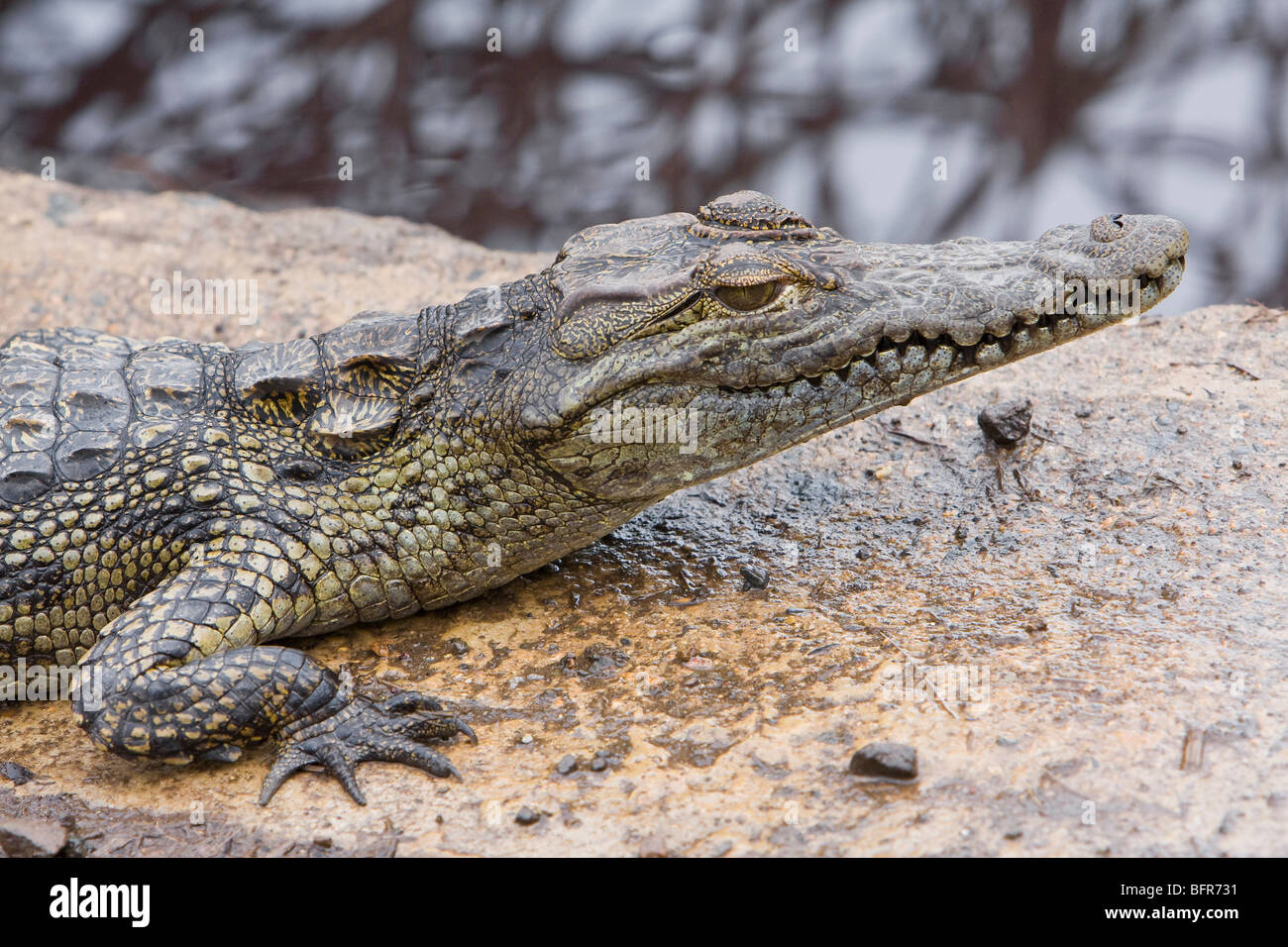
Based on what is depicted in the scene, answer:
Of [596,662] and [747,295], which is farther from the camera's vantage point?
[596,662]

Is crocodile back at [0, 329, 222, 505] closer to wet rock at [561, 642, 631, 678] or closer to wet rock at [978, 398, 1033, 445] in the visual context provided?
wet rock at [561, 642, 631, 678]

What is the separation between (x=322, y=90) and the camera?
28.2 ft

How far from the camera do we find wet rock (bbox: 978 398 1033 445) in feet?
15.6

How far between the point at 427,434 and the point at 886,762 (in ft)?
6.26

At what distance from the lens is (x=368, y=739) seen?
11.6 feet

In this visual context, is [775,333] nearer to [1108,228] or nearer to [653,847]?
[1108,228]

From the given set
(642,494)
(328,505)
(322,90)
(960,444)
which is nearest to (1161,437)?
(960,444)

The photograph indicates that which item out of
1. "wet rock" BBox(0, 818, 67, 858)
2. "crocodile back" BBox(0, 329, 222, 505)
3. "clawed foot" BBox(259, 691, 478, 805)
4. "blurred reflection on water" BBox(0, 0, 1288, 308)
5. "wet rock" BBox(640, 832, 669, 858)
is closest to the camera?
"wet rock" BBox(640, 832, 669, 858)

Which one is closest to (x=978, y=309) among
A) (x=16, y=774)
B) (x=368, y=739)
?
(x=368, y=739)

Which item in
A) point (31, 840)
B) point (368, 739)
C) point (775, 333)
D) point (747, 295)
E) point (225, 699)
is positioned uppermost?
point (747, 295)

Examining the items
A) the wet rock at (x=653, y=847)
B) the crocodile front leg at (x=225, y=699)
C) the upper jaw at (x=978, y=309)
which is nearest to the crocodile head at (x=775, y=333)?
the upper jaw at (x=978, y=309)

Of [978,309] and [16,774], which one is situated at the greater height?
[978,309]

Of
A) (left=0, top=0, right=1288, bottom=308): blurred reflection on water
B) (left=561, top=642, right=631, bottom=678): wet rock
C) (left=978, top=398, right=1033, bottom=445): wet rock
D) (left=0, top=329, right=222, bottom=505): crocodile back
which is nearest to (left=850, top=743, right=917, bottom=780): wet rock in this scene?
(left=561, top=642, right=631, bottom=678): wet rock

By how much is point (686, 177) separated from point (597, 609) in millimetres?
5148
